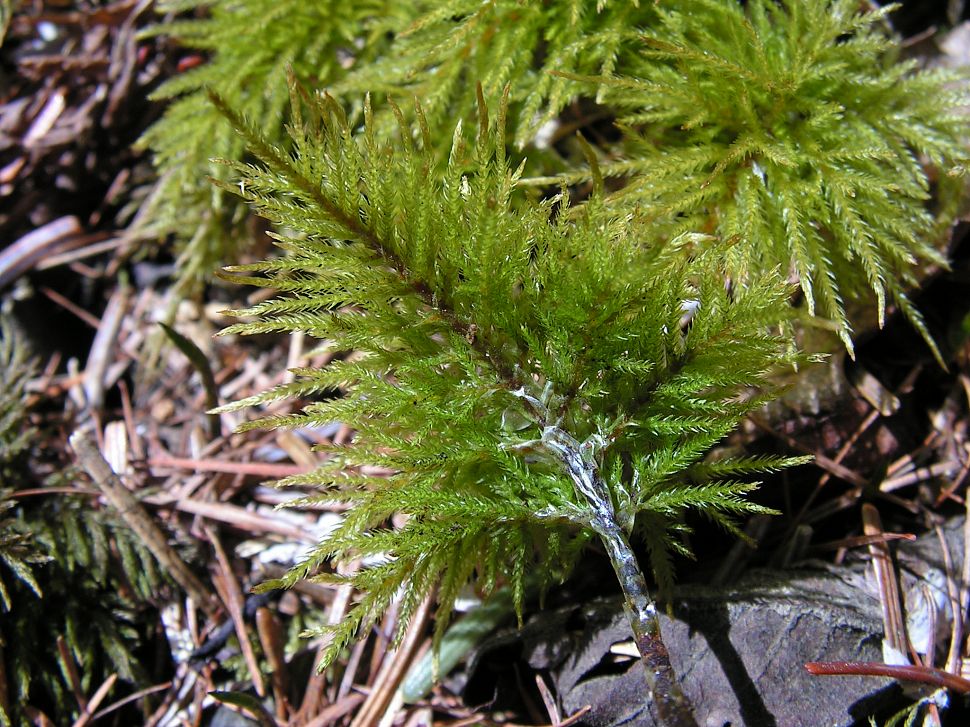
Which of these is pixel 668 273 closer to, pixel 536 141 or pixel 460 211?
pixel 460 211

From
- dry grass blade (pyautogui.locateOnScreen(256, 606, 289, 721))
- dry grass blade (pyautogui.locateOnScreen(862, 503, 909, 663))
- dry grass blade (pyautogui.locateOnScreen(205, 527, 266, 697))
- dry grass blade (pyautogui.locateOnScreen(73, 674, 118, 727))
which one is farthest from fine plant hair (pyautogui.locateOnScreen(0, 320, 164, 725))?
dry grass blade (pyautogui.locateOnScreen(862, 503, 909, 663))

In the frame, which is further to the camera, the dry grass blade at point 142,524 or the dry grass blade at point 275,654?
the dry grass blade at point 142,524

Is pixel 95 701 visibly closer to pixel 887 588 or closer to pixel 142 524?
pixel 142 524

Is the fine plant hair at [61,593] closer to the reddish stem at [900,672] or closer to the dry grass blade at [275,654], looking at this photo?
the dry grass blade at [275,654]

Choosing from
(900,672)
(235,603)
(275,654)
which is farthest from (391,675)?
(900,672)

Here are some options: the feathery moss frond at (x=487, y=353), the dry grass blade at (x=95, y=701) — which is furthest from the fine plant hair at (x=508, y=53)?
the dry grass blade at (x=95, y=701)

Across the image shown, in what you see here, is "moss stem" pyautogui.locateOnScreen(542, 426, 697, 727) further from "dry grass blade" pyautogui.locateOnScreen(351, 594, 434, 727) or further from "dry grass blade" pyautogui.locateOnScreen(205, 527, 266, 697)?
"dry grass blade" pyautogui.locateOnScreen(205, 527, 266, 697)
